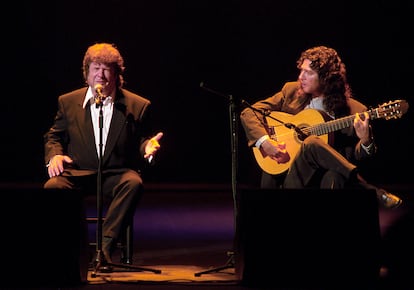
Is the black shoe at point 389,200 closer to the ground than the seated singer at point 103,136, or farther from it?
closer to the ground

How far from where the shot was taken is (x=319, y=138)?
14.4 feet

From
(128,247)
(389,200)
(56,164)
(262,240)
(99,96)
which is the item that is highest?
(99,96)

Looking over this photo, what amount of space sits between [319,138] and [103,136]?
4.70ft

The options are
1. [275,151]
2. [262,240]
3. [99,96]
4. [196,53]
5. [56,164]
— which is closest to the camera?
[262,240]

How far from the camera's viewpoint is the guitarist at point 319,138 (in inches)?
167

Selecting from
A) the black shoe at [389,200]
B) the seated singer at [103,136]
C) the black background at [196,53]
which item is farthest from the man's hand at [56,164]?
the black background at [196,53]

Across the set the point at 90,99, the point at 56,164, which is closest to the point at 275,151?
the point at 90,99

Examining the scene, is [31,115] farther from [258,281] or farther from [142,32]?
[258,281]

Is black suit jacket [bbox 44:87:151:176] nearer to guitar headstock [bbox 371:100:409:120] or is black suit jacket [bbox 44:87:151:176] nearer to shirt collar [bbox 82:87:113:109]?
shirt collar [bbox 82:87:113:109]

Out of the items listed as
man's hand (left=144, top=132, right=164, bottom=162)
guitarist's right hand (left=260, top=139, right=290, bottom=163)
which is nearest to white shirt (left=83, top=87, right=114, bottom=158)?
man's hand (left=144, top=132, right=164, bottom=162)

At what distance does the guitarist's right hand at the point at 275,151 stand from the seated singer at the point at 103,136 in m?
0.73

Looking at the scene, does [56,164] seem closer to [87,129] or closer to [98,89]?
[87,129]

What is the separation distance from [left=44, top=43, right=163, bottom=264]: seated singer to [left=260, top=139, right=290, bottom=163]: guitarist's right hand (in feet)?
2.39

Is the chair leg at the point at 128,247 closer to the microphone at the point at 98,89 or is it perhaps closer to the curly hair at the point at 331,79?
the microphone at the point at 98,89
